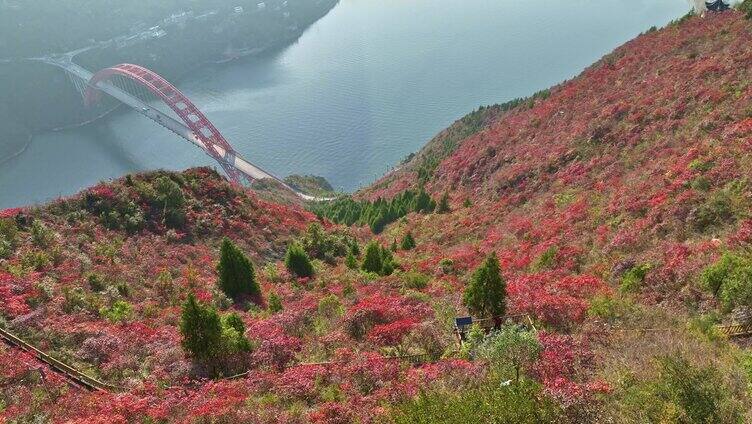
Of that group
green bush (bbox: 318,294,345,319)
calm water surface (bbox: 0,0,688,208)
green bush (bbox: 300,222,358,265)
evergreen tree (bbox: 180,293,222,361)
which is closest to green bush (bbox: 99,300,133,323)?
evergreen tree (bbox: 180,293,222,361)

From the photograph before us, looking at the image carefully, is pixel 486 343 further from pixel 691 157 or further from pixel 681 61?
pixel 681 61

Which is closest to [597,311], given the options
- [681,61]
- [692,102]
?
[692,102]

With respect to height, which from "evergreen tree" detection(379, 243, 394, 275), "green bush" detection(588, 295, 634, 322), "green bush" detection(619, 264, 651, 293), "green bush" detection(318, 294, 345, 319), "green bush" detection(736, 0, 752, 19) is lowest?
"green bush" detection(588, 295, 634, 322)

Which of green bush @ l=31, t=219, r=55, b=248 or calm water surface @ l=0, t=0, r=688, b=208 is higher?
calm water surface @ l=0, t=0, r=688, b=208

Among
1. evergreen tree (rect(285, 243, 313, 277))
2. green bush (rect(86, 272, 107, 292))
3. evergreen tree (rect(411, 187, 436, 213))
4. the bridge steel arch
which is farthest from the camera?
the bridge steel arch

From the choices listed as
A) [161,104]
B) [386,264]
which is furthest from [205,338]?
[161,104]

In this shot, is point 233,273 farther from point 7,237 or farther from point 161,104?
point 161,104

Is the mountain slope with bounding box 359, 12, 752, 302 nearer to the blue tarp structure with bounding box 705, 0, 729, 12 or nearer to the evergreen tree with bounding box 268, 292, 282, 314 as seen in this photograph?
the blue tarp structure with bounding box 705, 0, 729, 12
